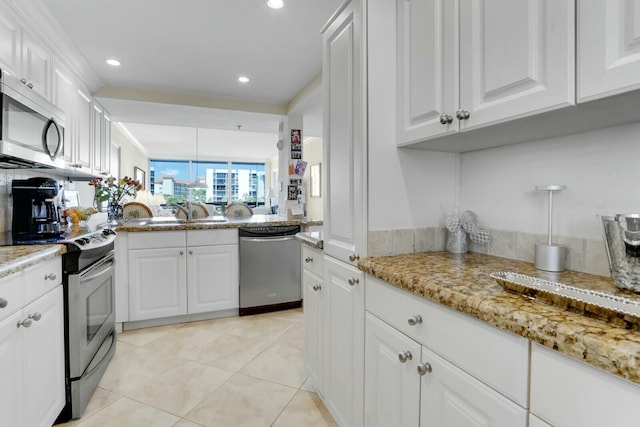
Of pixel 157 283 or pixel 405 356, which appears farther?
pixel 157 283

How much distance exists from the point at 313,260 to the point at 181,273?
171 cm

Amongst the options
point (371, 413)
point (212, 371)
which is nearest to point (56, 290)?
point (212, 371)

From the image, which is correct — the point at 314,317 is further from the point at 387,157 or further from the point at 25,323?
the point at 25,323

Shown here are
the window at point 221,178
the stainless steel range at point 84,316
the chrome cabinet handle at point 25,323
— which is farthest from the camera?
the window at point 221,178

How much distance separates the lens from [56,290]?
62.9 inches

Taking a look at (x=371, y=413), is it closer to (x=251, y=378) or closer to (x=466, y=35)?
(x=251, y=378)

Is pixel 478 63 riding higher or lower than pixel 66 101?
lower

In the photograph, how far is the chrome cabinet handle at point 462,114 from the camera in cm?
107

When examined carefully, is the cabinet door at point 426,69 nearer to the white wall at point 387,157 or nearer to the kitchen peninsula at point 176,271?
the white wall at point 387,157

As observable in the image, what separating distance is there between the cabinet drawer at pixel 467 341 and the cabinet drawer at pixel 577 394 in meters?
0.03

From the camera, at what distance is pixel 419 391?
969 mm

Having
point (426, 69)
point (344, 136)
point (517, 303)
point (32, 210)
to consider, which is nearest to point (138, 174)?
point (32, 210)

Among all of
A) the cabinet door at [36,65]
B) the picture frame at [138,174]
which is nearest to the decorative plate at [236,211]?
the cabinet door at [36,65]

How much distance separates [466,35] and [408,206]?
666 mm
